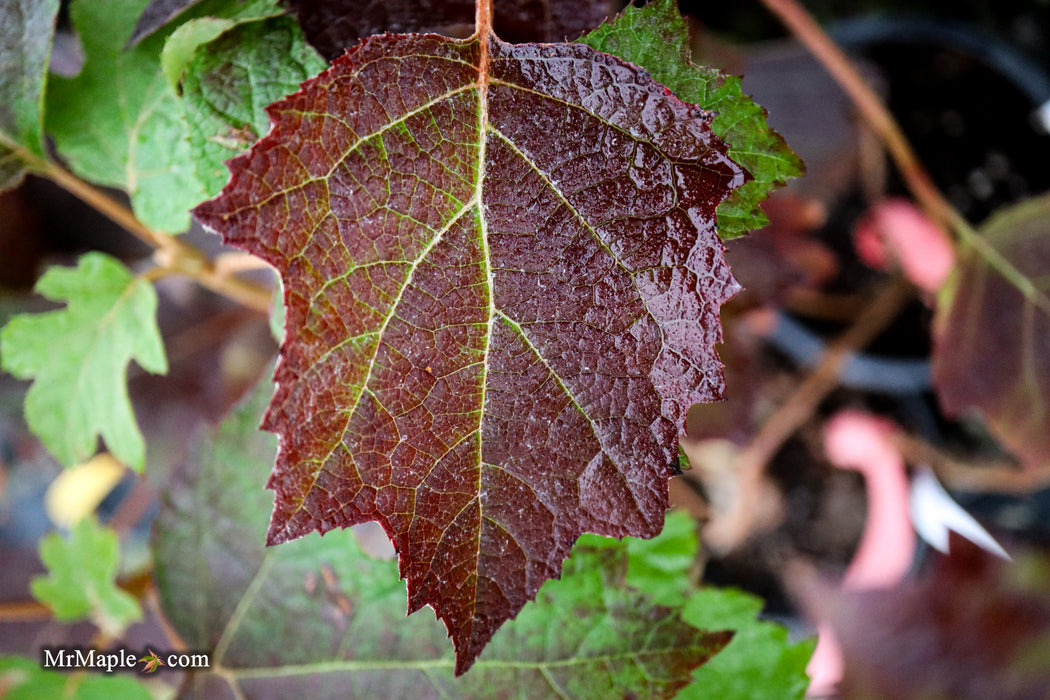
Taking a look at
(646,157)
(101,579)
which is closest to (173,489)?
(101,579)

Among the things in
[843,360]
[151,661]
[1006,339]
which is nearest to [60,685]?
[151,661]

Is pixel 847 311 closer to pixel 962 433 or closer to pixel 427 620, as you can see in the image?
pixel 962 433

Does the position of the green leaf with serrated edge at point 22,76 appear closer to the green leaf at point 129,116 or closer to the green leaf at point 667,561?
the green leaf at point 129,116

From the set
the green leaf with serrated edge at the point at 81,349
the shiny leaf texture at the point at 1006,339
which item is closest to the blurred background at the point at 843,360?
the shiny leaf texture at the point at 1006,339

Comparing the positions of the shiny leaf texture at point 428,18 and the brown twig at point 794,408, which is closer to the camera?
the shiny leaf texture at point 428,18

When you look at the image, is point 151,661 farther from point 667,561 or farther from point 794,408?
point 794,408

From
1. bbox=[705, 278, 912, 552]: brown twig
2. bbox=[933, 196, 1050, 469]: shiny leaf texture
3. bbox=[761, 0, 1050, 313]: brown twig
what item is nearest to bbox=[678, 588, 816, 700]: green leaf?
bbox=[933, 196, 1050, 469]: shiny leaf texture
